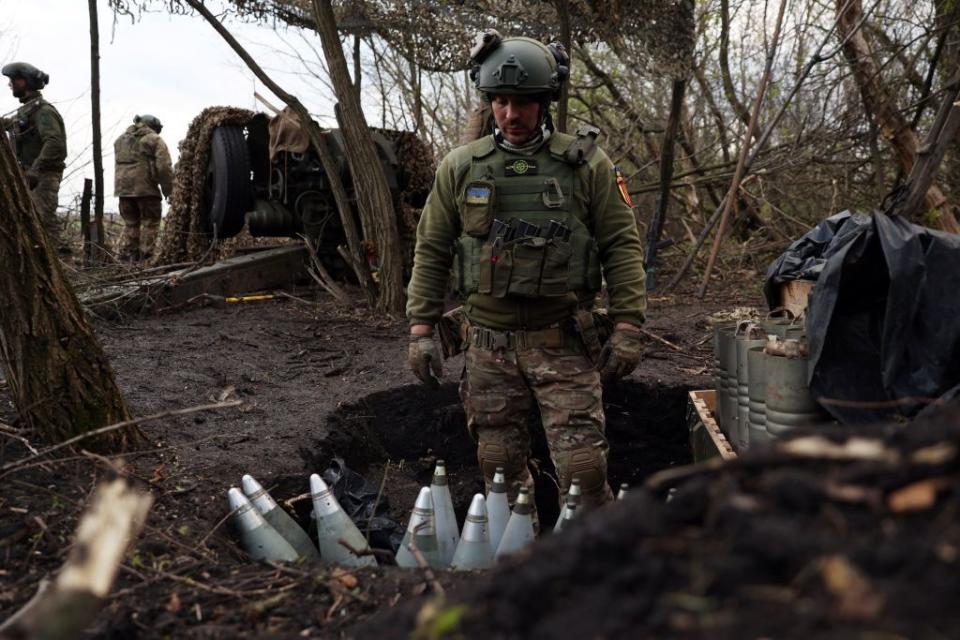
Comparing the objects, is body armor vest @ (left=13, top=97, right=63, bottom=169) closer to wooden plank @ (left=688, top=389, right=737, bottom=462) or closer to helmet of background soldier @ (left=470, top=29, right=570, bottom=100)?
helmet of background soldier @ (left=470, top=29, right=570, bottom=100)

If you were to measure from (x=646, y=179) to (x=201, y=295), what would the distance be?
22.6 ft

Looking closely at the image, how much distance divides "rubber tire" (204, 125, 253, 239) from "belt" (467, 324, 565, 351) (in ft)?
20.4

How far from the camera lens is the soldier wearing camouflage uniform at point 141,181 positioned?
1088 cm

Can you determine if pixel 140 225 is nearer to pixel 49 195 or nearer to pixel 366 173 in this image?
A: pixel 49 195

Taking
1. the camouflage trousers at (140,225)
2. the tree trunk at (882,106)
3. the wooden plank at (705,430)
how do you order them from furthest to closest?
the camouflage trousers at (140,225), the tree trunk at (882,106), the wooden plank at (705,430)

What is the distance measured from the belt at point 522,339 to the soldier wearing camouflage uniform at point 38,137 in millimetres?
7376

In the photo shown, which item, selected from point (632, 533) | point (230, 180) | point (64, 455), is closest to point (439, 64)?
point (230, 180)

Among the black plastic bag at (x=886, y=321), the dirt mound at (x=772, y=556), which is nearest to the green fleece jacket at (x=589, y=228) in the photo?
the black plastic bag at (x=886, y=321)

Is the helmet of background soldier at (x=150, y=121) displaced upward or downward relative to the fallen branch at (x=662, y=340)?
upward

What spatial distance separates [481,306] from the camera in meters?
3.74

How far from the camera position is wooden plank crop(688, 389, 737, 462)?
13.1ft

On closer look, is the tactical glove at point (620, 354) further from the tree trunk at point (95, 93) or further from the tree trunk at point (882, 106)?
the tree trunk at point (95, 93)

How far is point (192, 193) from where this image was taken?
31.8ft

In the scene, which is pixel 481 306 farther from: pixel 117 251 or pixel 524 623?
pixel 117 251
